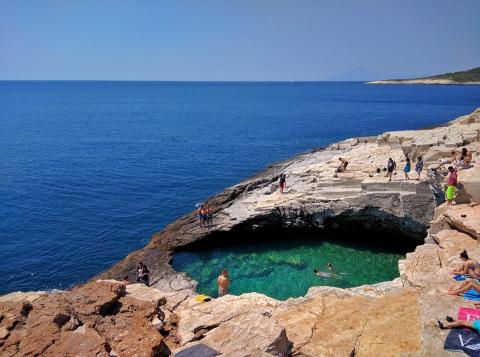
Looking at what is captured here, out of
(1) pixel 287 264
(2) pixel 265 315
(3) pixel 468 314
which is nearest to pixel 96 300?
(2) pixel 265 315

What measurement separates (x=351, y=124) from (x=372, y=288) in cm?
8440

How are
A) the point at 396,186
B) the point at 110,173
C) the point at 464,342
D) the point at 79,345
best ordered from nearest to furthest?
the point at 464,342, the point at 79,345, the point at 396,186, the point at 110,173

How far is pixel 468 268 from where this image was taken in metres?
14.1

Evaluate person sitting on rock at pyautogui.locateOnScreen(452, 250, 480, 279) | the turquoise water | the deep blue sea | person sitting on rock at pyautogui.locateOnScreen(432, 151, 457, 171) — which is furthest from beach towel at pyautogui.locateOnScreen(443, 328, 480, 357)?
the deep blue sea

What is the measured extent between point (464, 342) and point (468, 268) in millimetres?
Answer: 4633

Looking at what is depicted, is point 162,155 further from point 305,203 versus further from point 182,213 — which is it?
point 305,203

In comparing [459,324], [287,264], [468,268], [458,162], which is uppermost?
[458,162]

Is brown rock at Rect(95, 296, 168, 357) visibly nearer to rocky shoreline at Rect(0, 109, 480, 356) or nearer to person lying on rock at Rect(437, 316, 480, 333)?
rocky shoreline at Rect(0, 109, 480, 356)

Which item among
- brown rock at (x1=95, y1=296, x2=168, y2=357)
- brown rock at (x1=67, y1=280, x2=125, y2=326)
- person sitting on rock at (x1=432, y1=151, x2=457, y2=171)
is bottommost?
brown rock at (x1=95, y1=296, x2=168, y2=357)

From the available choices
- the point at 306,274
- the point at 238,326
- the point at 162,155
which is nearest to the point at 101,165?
the point at 162,155

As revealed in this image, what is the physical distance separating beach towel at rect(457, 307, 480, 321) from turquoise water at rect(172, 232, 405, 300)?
1357 centimetres

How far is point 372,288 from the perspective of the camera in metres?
17.0

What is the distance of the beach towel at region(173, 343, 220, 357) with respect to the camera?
1069cm

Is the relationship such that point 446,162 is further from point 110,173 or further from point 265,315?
point 110,173
